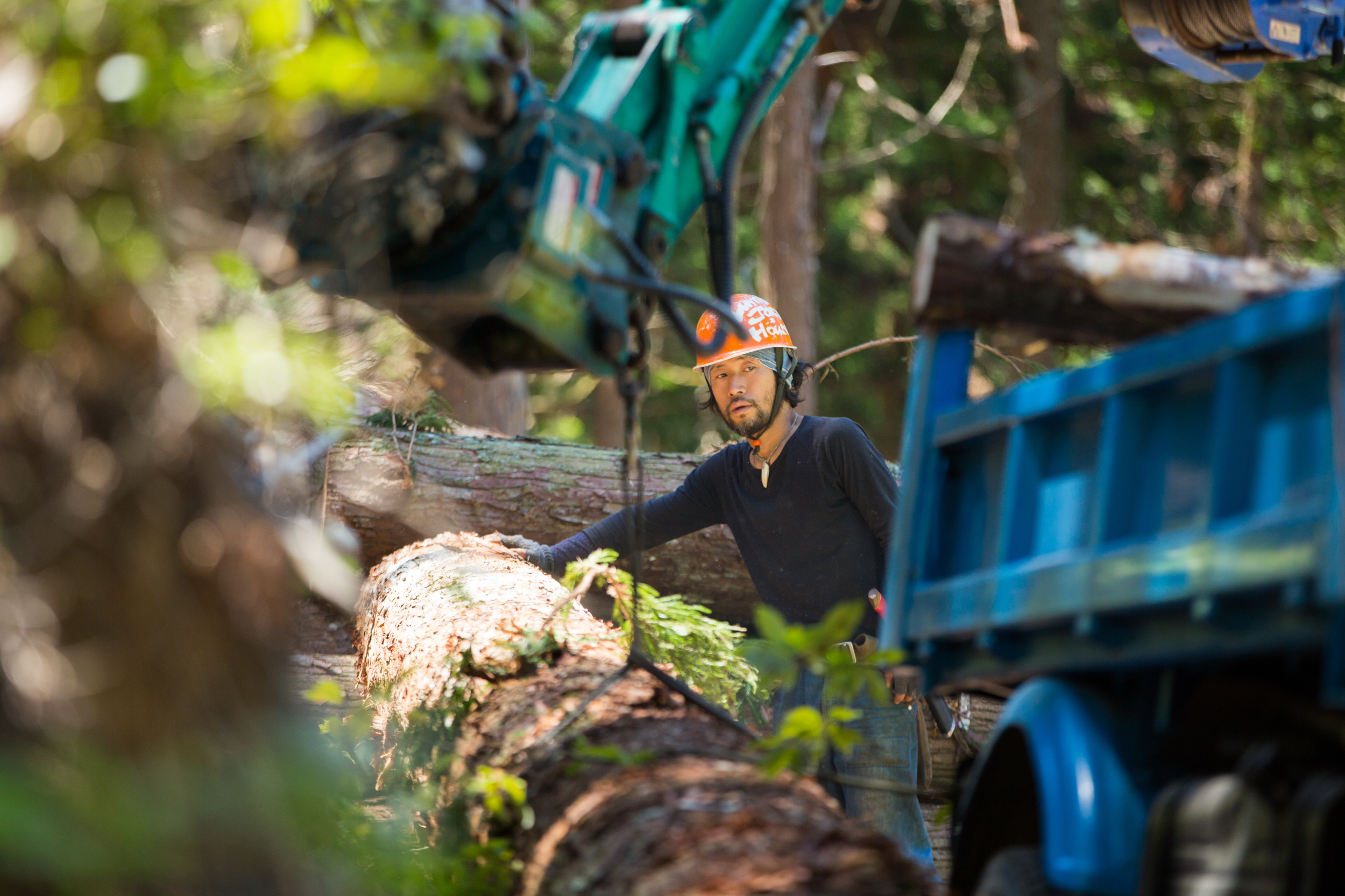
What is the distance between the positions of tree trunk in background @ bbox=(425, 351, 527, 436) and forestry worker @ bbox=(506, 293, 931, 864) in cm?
491

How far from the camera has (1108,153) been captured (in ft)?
50.1

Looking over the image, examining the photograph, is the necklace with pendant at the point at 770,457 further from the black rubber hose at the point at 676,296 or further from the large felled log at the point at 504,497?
the black rubber hose at the point at 676,296

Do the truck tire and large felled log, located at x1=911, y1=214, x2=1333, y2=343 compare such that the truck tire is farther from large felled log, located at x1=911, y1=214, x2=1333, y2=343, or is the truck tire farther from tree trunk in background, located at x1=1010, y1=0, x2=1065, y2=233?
tree trunk in background, located at x1=1010, y1=0, x2=1065, y2=233

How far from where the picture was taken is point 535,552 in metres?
5.87

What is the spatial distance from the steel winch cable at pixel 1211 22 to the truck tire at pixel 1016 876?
360cm

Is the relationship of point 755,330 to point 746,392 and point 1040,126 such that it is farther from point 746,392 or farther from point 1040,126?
point 1040,126

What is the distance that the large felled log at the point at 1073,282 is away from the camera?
2.74 m

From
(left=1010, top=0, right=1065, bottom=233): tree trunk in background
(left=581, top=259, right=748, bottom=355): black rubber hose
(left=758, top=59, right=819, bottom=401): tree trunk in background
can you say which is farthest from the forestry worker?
(left=1010, top=0, right=1065, bottom=233): tree trunk in background

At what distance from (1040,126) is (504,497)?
354 inches

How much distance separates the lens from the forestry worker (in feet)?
17.4

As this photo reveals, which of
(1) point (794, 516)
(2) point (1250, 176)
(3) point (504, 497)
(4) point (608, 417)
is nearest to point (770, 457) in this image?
(1) point (794, 516)

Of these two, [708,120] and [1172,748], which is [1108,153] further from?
[1172,748]

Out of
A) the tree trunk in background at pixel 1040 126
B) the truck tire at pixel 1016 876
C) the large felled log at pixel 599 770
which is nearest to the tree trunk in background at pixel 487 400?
the large felled log at pixel 599 770

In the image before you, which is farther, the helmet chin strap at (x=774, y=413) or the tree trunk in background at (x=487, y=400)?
the tree trunk in background at (x=487, y=400)
